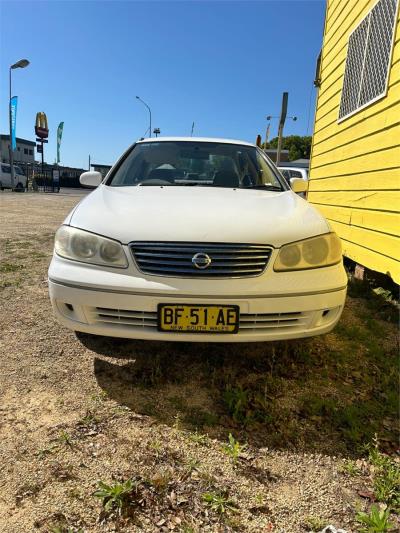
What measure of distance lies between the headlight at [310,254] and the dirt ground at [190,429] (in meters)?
0.73

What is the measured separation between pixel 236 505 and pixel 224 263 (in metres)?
1.08

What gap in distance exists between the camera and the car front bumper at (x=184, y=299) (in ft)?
6.63

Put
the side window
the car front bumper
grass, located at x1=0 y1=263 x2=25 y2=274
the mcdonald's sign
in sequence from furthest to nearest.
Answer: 1. the mcdonald's sign
2. the side window
3. grass, located at x1=0 y1=263 x2=25 y2=274
4. the car front bumper

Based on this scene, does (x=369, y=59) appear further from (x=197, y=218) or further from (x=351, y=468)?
(x=351, y=468)

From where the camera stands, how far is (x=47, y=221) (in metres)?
9.50

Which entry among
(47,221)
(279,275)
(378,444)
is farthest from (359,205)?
(47,221)

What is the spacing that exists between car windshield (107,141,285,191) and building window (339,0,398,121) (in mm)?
1622

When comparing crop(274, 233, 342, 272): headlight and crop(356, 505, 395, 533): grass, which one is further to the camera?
crop(274, 233, 342, 272): headlight

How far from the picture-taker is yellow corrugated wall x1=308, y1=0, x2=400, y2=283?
3.66 m

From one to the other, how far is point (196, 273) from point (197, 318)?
0.76ft

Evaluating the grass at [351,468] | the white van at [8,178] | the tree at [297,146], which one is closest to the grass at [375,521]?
the grass at [351,468]

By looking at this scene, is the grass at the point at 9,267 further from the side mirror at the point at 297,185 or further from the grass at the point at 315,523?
the grass at the point at 315,523

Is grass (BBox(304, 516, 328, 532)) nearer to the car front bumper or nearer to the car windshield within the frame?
the car front bumper

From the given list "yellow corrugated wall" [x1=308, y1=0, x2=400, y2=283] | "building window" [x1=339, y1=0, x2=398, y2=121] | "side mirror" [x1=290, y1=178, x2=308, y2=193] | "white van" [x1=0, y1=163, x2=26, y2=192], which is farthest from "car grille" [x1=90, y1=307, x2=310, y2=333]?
"white van" [x1=0, y1=163, x2=26, y2=192]
